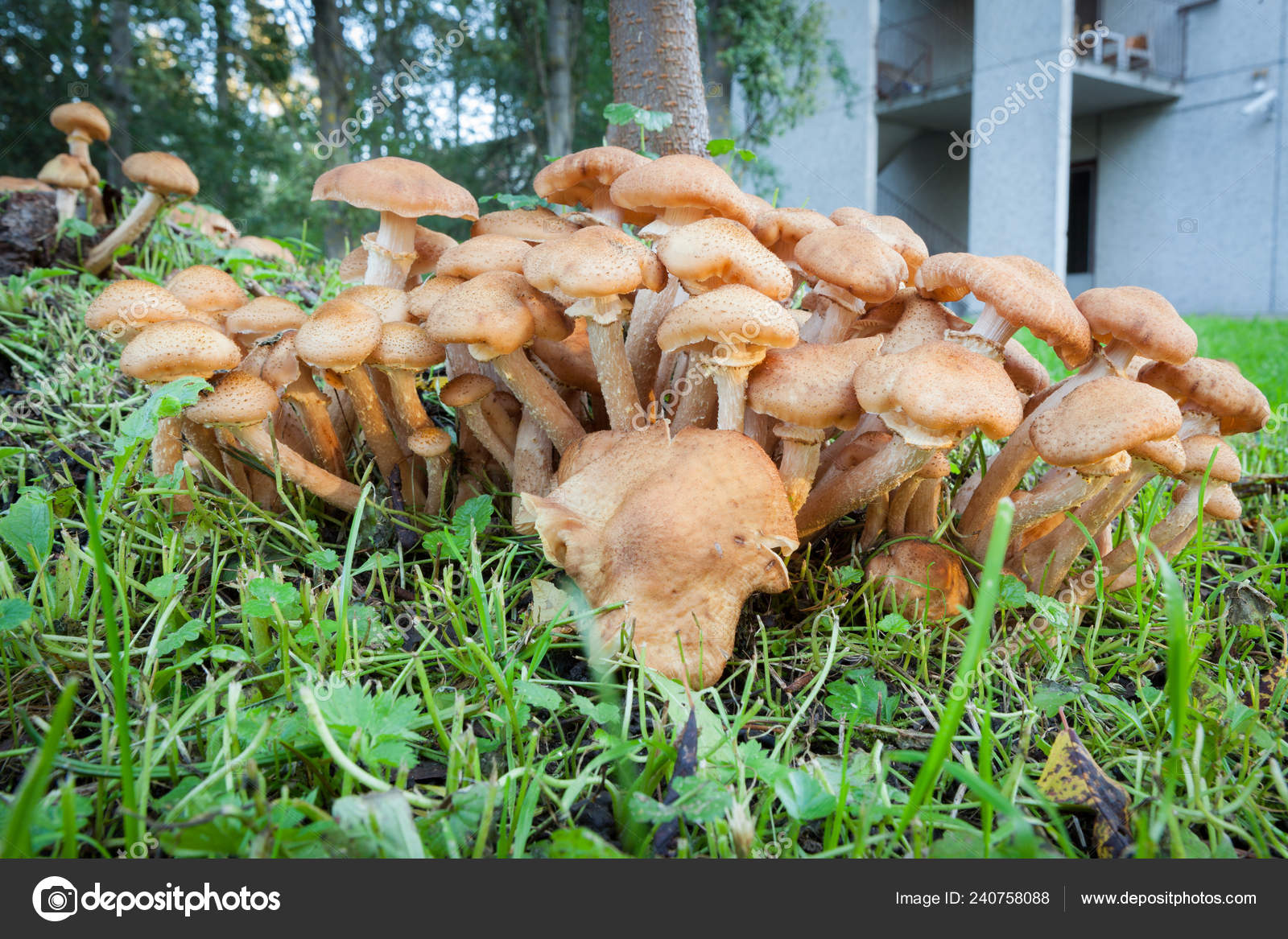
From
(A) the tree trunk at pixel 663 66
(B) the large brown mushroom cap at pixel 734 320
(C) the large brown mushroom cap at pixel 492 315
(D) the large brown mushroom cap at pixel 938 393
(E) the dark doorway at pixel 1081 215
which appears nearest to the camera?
(D) the large brown mushroom cap at pixel 938 393

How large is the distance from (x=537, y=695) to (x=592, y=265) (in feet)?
3.22

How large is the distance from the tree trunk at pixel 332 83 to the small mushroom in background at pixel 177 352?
1117 centimetres

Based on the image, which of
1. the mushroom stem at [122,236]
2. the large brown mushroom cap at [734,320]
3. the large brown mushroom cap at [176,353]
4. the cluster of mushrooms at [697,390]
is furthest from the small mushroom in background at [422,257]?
Answer: the mushroom stem at [122,236]

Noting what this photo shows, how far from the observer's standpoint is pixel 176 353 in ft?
6.06

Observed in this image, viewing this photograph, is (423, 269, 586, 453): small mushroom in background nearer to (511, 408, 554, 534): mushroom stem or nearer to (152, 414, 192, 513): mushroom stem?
(511, 408, 554, 534): mushroom stem

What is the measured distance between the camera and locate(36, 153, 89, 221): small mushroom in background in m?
3.88

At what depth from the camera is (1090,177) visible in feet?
50.6

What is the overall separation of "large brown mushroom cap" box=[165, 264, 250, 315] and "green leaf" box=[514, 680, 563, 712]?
1567 mm

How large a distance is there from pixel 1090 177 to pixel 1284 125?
149 inches

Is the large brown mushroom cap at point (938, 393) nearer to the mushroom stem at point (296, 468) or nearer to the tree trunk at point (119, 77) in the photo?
the mushroom stem at point (296, 468)

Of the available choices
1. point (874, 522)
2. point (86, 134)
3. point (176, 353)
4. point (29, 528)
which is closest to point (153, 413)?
point (176, 353)

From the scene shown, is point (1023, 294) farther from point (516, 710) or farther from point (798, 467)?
point (516, 710)

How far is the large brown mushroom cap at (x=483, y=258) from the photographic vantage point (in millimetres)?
2074
